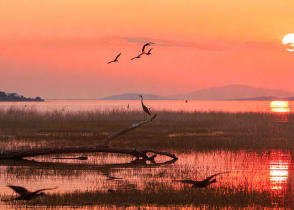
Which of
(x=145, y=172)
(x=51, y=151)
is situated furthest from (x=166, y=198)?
(x=51, y=151)

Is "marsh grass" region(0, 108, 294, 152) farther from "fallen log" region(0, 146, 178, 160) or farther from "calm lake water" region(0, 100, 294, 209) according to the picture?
"fallen log" region(0, 146, 178, 160)

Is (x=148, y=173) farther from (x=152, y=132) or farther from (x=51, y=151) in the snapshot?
(x=152, y=132)

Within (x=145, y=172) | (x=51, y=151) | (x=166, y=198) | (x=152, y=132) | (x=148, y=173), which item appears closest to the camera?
(x=166, y=198)

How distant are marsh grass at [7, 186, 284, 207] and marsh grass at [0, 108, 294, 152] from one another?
10636mm

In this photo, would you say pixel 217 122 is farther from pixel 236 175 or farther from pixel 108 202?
pixel 108 202

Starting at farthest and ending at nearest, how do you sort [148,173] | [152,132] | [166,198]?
[152,132] < [148,173] < [166,198]

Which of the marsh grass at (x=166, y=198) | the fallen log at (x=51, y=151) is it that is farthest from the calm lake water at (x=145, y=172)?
the marsh grass at (x=166, y=198)

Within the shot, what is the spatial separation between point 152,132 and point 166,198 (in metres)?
20.8

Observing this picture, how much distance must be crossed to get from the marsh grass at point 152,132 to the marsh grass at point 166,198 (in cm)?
1064

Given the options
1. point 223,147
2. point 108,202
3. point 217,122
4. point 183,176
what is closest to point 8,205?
point 108,202

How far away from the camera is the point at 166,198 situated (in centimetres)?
1325

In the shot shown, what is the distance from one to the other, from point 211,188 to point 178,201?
1.80 meters

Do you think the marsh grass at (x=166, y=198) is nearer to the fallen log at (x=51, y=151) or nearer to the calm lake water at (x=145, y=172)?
the calm lake water at (x=145, y=172)

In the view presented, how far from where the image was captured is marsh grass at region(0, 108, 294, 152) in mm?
27125
